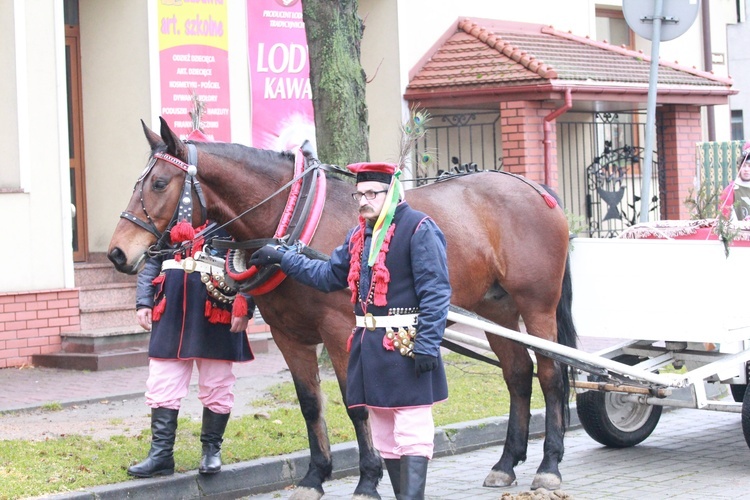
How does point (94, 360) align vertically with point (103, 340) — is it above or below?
below

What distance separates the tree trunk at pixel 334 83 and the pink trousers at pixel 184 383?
134 inches

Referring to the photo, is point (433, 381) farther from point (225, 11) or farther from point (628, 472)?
point (225, 11)

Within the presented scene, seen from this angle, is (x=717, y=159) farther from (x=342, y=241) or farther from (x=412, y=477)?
(x=412, y=477)

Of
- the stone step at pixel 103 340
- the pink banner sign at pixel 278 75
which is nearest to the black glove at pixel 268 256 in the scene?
the stone step at pixel 103 340

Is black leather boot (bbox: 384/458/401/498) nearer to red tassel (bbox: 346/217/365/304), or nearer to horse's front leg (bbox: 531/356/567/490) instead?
red tassel (bbox: 346/217/365/304)

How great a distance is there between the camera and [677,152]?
641 inches

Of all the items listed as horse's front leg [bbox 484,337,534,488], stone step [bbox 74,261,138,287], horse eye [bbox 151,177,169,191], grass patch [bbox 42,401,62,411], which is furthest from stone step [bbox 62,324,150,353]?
horse eye [bbox 151,177,169,191]

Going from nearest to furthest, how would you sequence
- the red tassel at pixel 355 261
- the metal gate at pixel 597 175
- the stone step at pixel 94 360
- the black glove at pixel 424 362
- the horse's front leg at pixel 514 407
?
the black glove at pixel 424 362, the red tassel at pixel 355 261, the horse's front leg at pixel 514 407, the stone step at pixel 94 360, the metal gate at pixel 597 175

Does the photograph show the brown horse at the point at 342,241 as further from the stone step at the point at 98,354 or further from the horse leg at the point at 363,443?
the stone step at the point at 98,354

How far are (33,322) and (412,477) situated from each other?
21.4ft

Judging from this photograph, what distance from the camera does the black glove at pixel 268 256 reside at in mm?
5742

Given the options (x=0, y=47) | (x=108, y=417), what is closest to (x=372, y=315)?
(x=108, y=417)

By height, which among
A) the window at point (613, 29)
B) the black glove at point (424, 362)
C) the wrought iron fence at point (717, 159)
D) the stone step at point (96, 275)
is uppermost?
the window at point (613, 29)

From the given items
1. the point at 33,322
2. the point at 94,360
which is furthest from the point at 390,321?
the point at 33,322
